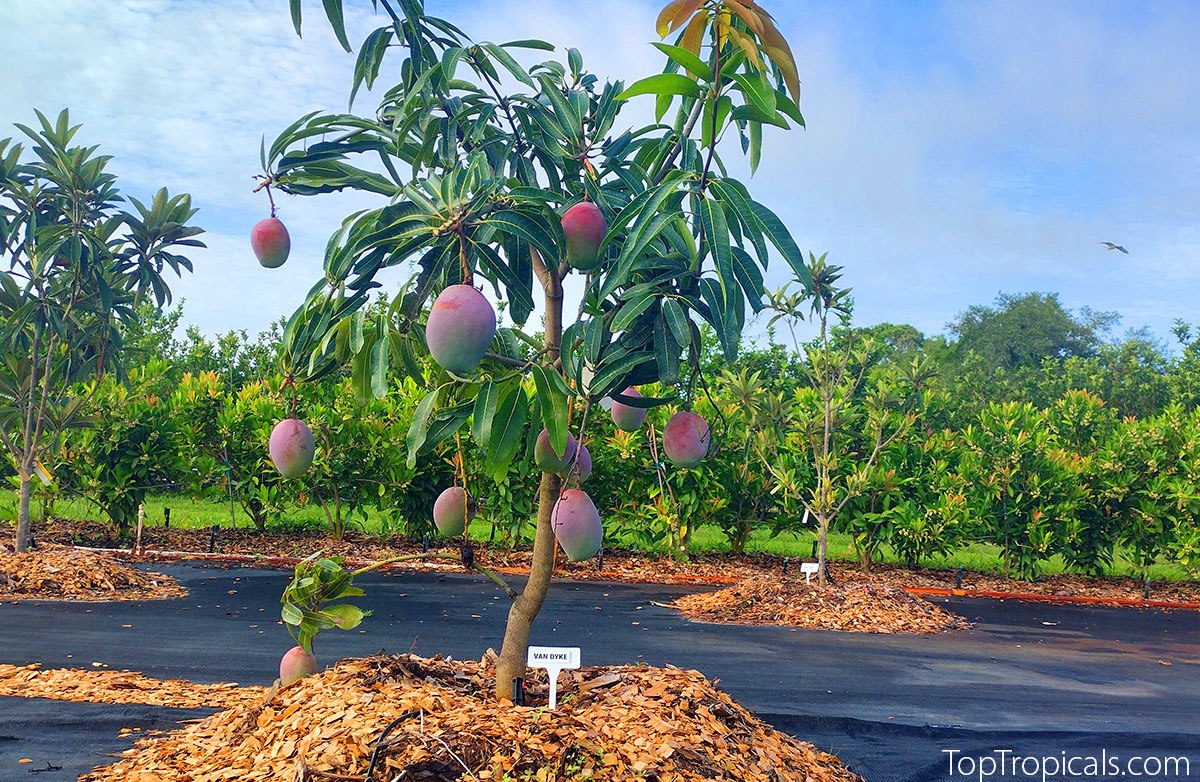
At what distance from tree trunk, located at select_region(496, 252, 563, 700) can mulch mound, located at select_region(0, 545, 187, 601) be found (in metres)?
5.06

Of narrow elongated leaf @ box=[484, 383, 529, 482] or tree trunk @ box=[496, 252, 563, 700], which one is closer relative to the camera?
narrow elongated leaf @ box=[484, 383, 529, 482]

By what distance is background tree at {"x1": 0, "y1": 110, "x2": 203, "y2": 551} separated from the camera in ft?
23.1

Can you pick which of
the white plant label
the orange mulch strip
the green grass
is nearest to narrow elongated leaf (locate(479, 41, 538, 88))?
the white plant label

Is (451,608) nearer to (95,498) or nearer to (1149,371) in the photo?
(95,498)

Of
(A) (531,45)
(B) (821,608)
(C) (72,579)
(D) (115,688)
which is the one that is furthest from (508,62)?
(C) (72,579)

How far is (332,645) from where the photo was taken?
5.32 metres

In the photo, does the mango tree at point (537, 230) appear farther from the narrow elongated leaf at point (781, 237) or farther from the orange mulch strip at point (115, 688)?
the orange mulch strip at point (115, 688)

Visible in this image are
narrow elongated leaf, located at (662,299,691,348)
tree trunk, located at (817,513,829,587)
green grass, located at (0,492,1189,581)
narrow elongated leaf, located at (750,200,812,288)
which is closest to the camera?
narrow elongated leaf, located at (750,200,812,288)

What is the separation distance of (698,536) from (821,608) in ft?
21.0

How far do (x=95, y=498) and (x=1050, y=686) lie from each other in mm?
8903

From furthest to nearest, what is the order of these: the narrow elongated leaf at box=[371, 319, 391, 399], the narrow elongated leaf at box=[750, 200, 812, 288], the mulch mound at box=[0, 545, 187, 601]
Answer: the mulch mound at box=[0, 545, 187, 601] < the narrow elongated leaf at box=[371, 319, 391, 399] < the narrow elongated leaf at box=[750, 200, 812, 288]

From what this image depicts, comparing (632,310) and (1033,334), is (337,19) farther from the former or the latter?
(1033,334)

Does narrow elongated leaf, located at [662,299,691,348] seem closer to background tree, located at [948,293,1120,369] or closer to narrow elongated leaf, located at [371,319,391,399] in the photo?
narrow elongated leaf, located at [371,319,391,399]

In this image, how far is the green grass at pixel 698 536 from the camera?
1087 cm
